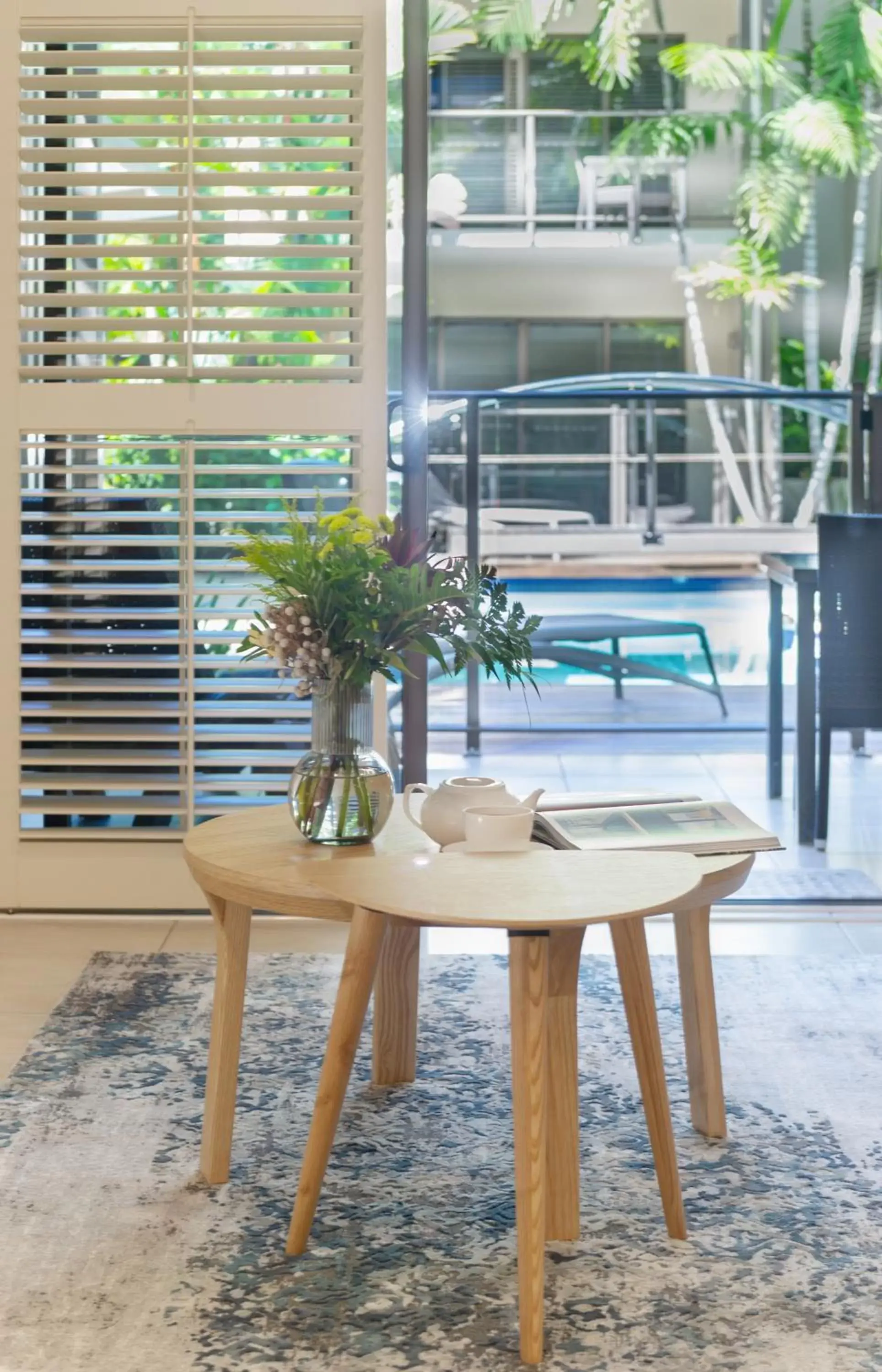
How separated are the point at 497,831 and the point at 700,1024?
0.45m

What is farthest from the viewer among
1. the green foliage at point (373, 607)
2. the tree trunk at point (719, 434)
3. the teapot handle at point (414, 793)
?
the tree trunk at point (719, 434)

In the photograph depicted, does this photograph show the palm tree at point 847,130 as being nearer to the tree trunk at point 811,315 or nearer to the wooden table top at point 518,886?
the tree trunk at point 811,315

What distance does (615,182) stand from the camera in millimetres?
5777

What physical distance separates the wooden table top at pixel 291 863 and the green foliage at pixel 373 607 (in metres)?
0.22

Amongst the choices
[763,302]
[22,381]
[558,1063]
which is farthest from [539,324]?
[558,1063]

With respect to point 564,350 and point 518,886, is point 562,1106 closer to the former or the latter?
point 518,886

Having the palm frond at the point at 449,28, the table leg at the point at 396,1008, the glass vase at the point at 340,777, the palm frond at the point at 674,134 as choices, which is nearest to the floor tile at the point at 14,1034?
the table leg at the point at 396,1008

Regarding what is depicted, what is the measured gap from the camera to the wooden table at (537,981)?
154 cm

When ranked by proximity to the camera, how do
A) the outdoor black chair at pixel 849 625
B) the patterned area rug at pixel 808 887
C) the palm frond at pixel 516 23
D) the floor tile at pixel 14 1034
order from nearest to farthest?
the floor tile at pixel 14 1034, the patterned area rug at pixel 808 887, the outdoor black chair at pixel 849 625, the palm frond at pixel 516 23

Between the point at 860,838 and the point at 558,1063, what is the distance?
2357 mm

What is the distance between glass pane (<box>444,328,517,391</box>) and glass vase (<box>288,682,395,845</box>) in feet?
13.9

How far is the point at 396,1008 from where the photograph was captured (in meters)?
2.21

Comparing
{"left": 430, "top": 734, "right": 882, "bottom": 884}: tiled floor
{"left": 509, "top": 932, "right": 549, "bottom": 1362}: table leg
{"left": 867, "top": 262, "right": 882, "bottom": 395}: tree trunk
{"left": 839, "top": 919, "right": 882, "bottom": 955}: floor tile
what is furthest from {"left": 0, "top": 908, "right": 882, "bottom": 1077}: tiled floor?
{"left": 867, "top": 262, "right": 882, "bottom": 395}: tree trunk

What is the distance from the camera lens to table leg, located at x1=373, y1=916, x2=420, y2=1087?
219 centimetres
